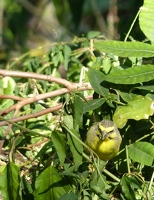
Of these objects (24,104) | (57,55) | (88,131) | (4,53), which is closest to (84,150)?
(88,131)

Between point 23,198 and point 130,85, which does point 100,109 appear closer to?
point 130,85

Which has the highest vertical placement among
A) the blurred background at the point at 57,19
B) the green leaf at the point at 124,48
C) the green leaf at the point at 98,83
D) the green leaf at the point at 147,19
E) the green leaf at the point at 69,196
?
the green leaf at the point at 147,19

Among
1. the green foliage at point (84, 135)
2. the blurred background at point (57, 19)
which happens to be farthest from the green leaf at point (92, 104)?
the blurred background at point (57, 19)

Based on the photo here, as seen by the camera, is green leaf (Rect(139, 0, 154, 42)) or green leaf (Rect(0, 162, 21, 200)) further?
green leaf (Rect(139, 0, 154, 42))

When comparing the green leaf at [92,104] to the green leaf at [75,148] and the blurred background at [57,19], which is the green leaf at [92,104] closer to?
the green leaf at [75,148]

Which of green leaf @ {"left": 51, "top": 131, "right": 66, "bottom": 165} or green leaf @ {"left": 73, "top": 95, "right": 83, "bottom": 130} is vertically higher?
green leaf @ {"left": 73, "top": 95, "right": 83, "bottom": 130}

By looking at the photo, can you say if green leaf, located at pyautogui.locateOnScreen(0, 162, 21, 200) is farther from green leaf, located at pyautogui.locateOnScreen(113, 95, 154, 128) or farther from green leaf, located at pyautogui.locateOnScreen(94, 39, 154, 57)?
green leaf, located at pyautogui.locateOnScreen(94, 39, 154, 57)

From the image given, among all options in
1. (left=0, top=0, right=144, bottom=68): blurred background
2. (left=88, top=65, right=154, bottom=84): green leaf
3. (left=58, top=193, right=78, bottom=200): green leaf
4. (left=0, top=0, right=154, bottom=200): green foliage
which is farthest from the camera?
(left=0, top=0, right=144, bottom=68): blurred background

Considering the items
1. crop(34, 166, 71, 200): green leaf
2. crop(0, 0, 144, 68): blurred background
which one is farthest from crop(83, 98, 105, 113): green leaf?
crop(0, 0, 144, 68): blurred background
